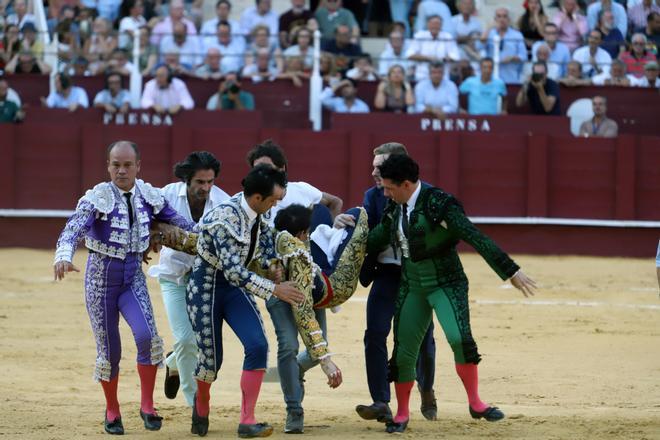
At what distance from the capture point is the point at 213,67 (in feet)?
48.9

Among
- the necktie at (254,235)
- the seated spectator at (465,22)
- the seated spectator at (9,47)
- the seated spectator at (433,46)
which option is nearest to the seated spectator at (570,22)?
the seated spectator at (465,22)

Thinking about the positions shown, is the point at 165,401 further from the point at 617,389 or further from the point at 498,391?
the point at 617,389

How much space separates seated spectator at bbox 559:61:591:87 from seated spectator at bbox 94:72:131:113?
4950 millimetres

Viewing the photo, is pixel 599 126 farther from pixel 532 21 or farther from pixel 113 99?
pixel 113 99

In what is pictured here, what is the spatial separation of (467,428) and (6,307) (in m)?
5.68

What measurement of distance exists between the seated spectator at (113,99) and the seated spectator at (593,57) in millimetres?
5197

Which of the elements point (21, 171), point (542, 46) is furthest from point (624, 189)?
point (21, 171)

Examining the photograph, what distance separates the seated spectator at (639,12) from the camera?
15.8 m

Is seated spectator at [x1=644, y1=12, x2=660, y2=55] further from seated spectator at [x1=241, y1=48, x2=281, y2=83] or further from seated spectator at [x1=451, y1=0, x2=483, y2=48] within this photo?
seated spectator at [x1=241, y1=48, x2=281, y2=83]

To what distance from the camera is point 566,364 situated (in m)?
8.84

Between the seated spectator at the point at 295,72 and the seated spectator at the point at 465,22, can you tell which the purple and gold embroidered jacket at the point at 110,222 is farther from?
the seated spectator at the point at 465,22

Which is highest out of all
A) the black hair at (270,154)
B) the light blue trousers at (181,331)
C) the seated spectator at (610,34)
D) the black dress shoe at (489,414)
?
the seated spectator at (610,34)

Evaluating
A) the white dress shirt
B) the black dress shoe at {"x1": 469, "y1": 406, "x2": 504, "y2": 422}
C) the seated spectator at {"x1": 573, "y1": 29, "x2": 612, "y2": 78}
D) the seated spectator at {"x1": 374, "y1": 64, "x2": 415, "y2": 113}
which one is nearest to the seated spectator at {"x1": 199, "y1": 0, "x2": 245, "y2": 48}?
the seated spectator at {"x1": 374, "y1": 64, "x2": 415, "y2": 113}

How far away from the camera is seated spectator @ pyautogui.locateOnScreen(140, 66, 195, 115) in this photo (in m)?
14.7
